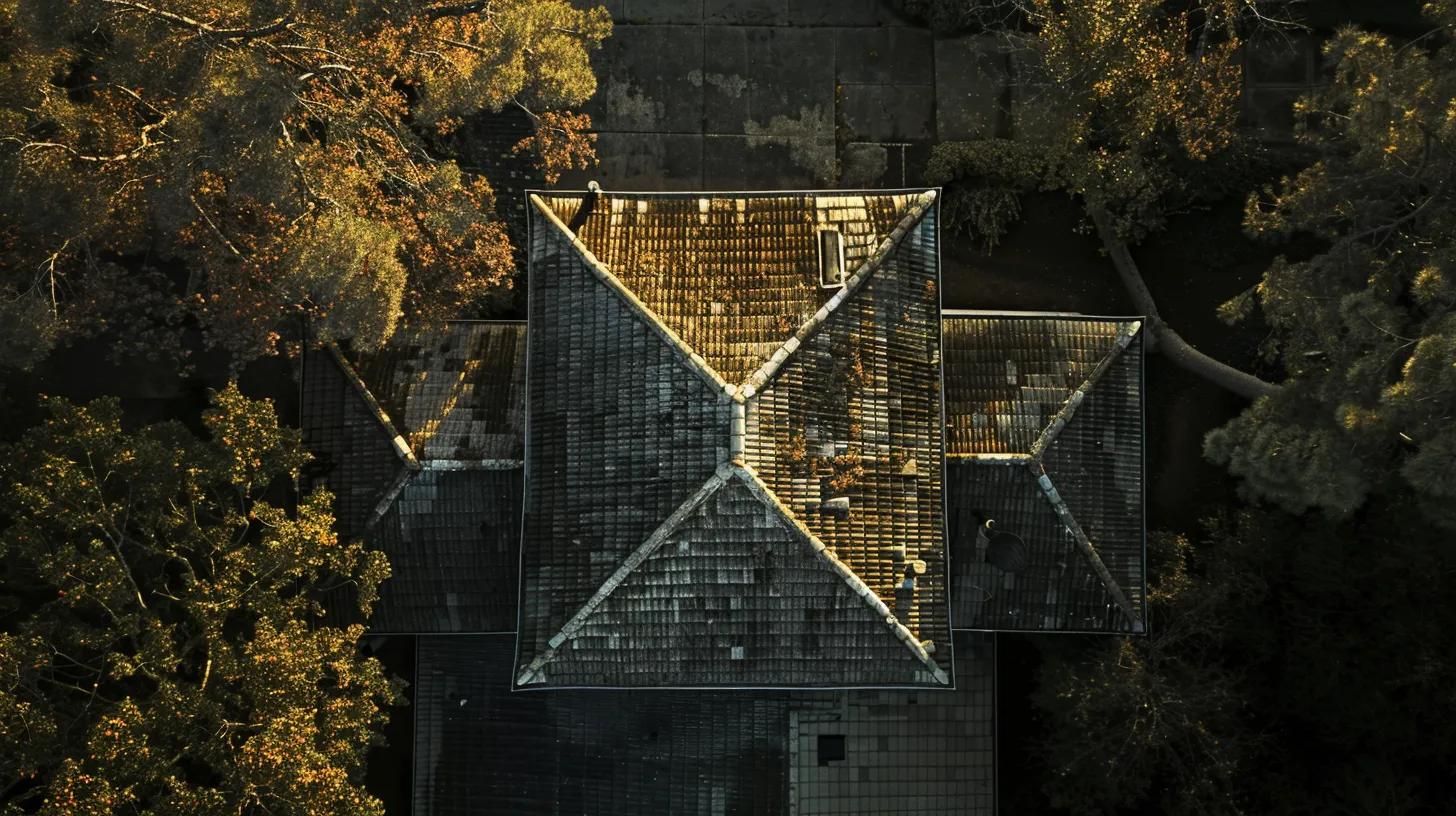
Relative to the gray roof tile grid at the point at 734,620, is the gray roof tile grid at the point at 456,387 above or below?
above

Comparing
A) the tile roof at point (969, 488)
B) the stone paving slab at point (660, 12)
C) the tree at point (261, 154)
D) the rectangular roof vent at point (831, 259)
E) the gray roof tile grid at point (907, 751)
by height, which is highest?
the stone paving slab at point (660, 12)

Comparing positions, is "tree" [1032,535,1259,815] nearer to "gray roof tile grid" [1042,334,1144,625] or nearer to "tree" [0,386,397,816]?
"gray roof tile grid" [1042,334,1144,625]

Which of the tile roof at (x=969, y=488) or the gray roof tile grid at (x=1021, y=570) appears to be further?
the tile roof at (x=969, y=488)

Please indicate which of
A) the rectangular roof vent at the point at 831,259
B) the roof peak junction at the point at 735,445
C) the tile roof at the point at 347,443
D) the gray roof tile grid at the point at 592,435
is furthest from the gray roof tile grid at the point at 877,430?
the tile roof at the point at 347,443

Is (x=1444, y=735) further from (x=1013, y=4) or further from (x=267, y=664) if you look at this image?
(x=267, y=664)

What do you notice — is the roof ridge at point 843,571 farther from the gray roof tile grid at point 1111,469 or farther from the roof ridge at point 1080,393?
the gray roof tile grid at point 1111,469

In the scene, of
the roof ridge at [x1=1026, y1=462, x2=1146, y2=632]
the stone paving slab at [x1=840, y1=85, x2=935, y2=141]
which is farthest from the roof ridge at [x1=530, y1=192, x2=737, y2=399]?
the stone paving slab at [x1=840, y1=85, x2=935, y2=141]

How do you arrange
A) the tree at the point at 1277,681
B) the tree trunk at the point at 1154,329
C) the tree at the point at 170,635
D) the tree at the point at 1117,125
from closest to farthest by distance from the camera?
1. the tree at the point at 170,635
2. the tree at the point at 1277,681
3. the tree at the point at 1117,125
4. the tree trunk at the point at 1154,329
